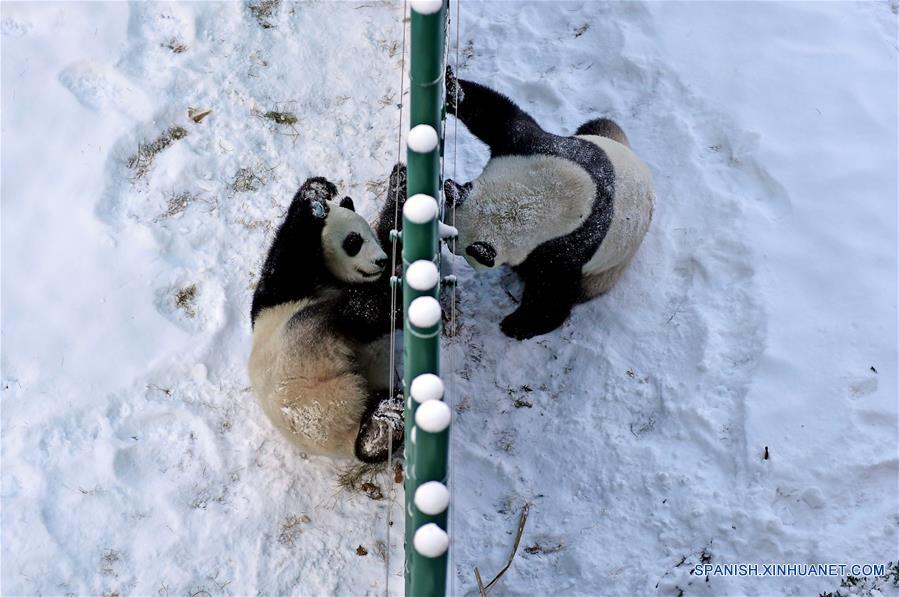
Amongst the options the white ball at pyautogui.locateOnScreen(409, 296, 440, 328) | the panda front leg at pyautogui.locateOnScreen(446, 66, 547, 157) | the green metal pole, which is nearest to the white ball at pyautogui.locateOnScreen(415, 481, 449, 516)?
the green metal pole

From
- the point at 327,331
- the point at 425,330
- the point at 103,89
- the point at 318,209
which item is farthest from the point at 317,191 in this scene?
the point at 425,330

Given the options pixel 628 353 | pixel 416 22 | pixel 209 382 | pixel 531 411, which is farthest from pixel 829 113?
pixel 209 382

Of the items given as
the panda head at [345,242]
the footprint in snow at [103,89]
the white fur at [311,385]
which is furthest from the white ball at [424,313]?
the footprint in snow at [103,89]

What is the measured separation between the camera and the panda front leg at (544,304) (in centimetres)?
384

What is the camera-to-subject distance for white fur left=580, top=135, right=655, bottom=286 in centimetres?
376

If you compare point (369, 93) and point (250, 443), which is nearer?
point (250, 443)

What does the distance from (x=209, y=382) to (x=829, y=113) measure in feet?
11.7

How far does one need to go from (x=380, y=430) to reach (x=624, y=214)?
1574 millimetres

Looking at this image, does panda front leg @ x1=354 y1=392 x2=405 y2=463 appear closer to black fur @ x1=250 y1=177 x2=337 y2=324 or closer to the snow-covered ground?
the snow-covered ground

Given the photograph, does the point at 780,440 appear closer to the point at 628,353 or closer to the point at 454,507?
the point at 628,353

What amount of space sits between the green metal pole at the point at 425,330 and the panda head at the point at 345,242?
4.65ft

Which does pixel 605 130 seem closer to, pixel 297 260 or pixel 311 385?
pixel 297 260

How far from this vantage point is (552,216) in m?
3.72

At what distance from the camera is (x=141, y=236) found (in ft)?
13.4
